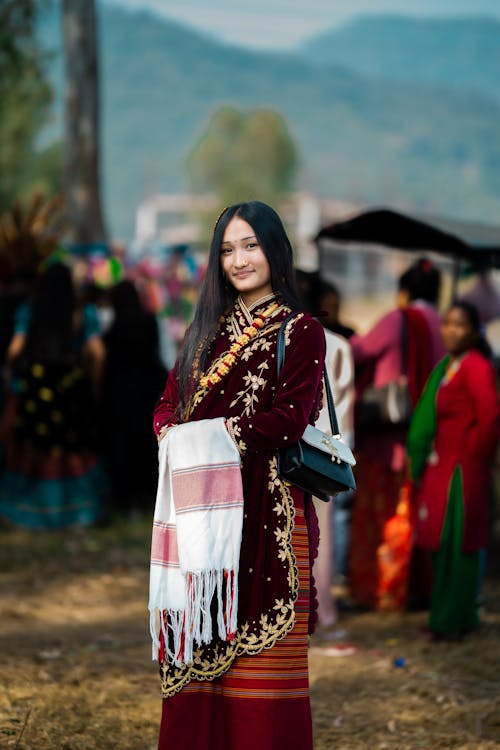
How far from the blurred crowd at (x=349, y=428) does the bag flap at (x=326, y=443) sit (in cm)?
15

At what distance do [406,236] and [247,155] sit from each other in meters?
108

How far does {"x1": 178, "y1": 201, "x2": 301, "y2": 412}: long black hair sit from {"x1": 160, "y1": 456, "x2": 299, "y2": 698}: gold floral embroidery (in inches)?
16.9

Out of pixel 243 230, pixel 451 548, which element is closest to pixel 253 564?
pixel 243 230

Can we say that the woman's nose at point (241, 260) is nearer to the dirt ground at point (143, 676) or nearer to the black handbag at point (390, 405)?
the dirt ground at point (143, 676)

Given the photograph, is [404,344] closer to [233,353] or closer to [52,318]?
[233,353]

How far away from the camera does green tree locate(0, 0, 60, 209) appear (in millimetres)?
15203

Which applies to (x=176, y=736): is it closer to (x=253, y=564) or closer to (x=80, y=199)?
(x=253, y=564)

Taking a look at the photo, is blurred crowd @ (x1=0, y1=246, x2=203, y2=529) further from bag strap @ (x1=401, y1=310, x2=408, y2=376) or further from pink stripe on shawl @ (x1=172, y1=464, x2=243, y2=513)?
pink stripe on shawl @ (x1=172, y1=464, x2=243, y2=513)

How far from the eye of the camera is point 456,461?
5.55 m

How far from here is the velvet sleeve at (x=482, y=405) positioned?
5.39 m

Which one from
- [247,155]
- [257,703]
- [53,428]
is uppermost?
[247,155]

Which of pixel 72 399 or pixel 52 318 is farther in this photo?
pixel 72 399

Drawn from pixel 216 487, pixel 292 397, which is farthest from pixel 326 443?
pixel 216 487

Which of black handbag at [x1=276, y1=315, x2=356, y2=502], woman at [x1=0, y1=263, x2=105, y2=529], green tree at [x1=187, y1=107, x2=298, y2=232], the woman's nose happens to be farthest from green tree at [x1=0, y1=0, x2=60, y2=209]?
green tree at [x1=187, y1=107, x2=298, y2=232]
